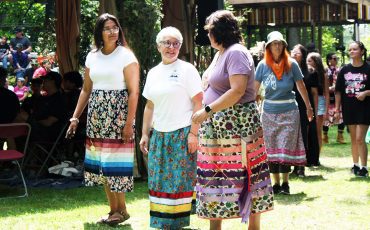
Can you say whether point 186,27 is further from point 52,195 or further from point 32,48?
point 32,48

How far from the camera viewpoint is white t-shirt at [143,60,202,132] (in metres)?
5.89

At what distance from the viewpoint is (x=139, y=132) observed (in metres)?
9.70

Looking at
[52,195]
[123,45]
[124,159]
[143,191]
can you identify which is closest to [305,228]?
[124,159]

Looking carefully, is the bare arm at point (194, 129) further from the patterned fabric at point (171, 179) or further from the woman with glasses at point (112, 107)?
the woman with glasses at point (112, 107)

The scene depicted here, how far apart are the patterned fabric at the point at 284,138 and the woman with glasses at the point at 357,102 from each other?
1356 mm

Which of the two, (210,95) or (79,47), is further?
(79,47)

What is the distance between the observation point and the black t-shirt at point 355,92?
32.8 ft

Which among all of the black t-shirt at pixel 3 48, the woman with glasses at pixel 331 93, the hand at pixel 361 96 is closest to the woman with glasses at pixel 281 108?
the hand at pixel 361 96

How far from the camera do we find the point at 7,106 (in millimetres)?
10312

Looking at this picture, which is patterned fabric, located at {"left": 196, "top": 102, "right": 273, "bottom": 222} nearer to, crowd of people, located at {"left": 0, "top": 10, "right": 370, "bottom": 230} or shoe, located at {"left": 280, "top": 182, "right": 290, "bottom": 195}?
crowd of people, located at {"left": 0, "top": 10, "right": 370, "bottom": 230}

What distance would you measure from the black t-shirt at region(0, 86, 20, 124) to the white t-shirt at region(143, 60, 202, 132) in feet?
15.5

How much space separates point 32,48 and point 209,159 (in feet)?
61.7

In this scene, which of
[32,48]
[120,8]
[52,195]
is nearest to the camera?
[52,195]

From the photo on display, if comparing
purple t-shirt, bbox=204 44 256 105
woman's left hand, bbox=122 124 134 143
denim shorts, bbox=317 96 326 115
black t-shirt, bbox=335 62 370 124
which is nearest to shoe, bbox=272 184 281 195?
black t-shirt, bbox=335 62 370 124
